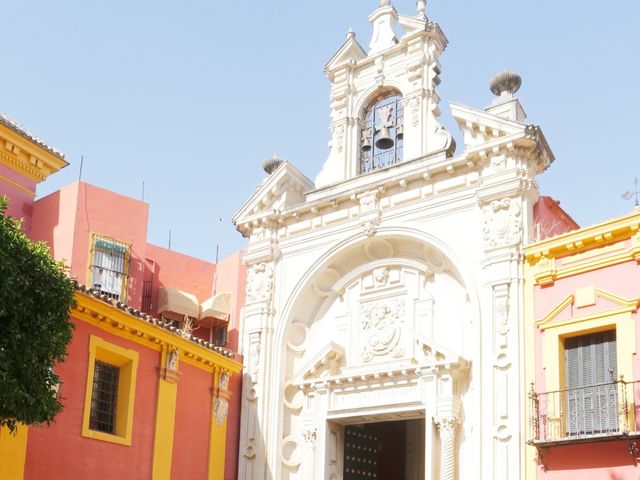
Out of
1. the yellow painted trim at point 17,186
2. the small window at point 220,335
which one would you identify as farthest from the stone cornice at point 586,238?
the yellow painted trim at point 17,186

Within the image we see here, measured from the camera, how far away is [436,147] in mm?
22422

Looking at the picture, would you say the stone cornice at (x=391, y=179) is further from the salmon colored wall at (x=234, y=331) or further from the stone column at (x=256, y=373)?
the salmon colored wall at (x=234, y=331)

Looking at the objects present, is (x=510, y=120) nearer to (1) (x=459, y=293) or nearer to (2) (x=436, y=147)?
(2) (x=436, y=147)

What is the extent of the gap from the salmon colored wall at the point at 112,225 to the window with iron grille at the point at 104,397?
5227 mm

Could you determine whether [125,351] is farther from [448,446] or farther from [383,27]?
[383,27]

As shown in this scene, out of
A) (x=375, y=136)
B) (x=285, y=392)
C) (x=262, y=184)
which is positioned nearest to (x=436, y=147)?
(x=375, y=136)

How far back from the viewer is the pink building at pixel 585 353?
1703 cm

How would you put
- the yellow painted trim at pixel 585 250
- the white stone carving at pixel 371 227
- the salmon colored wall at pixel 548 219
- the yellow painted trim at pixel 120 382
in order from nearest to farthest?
the yellow painted trim at pixel 585 250 → the yellow painted trim at pixel 120 382 → the salmon colored wall at pixel 548 219 → the white stone carving at pixel 371 227

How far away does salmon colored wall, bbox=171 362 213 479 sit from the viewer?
20.7 meters

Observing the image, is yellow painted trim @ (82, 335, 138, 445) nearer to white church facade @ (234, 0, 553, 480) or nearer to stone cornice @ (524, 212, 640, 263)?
white church facade @ (234, 0, 553, 480)

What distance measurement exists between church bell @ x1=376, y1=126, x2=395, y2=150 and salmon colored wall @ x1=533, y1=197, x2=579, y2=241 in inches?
167

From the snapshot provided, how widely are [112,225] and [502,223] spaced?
33.6 ft

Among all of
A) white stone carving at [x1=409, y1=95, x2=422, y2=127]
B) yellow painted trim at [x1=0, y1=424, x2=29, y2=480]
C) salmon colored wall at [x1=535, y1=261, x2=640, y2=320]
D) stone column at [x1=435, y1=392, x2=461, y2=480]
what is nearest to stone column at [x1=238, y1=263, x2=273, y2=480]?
stone column at [x1=435, y1=392, x2=461, y2=480]

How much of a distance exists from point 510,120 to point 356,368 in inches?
243
